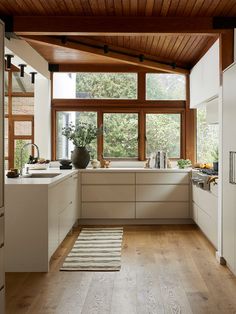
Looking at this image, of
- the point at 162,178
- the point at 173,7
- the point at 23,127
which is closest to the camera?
the point at 173,7

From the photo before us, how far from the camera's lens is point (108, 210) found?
6445 millimetres

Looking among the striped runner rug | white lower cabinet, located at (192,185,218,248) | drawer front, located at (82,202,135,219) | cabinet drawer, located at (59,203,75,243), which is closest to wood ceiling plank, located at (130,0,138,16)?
white lower cabinet, located at (192,185,218,248)

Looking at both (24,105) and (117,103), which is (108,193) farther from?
(24,105)

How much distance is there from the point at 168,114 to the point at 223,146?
293 centimetres

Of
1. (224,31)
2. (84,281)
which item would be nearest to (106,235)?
(84,281)

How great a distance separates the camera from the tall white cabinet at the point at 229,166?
3812 mm

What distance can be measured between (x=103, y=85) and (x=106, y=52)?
134cm

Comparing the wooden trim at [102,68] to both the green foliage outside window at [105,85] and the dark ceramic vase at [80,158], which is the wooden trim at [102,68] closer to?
the green foliage outside window at [105,85]

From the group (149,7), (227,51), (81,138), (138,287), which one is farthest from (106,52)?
(138,287)

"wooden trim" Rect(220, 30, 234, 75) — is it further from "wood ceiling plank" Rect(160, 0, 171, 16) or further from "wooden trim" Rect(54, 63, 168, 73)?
"wooden trim" Rect(54, 63, 168, 73)

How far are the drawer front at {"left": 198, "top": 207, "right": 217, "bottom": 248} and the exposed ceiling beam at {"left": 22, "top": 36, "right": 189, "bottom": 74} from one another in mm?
2224

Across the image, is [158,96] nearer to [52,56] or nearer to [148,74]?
[148,74]

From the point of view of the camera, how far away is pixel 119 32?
4449mm

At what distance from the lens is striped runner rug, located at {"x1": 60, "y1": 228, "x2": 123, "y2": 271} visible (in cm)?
421
